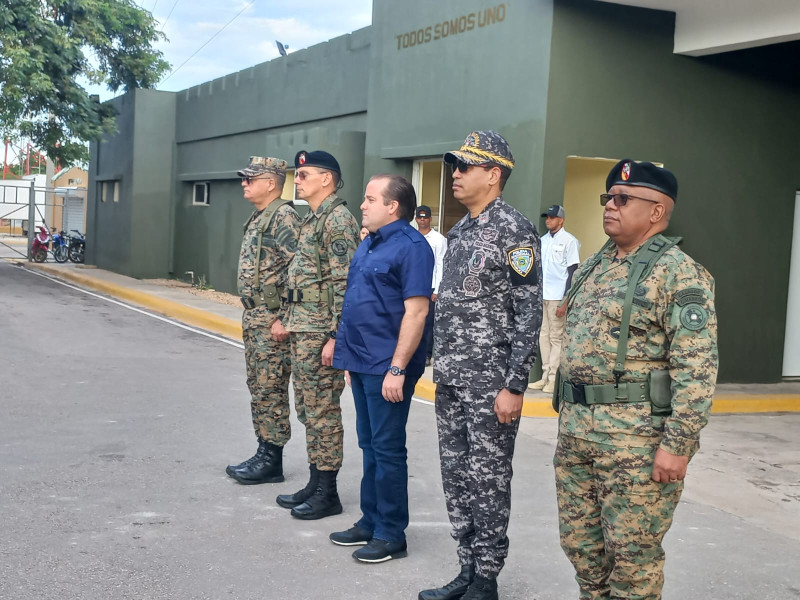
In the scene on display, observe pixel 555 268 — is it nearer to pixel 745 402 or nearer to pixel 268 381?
pixel 745 402

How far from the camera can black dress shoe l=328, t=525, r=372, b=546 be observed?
15.5ft

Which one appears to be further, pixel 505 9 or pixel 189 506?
pixel 505 9

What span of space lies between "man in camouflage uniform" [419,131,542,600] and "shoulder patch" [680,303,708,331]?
2.68 ft

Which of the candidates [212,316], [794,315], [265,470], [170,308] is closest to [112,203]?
[170,308]

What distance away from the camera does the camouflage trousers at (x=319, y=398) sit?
16.8ft

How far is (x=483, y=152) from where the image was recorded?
3928mm

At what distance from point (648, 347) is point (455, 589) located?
1.48m

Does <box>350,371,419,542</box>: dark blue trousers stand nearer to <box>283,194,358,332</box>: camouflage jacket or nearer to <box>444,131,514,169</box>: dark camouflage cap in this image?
<box>283,194,358,332</box>: camouflage jacket

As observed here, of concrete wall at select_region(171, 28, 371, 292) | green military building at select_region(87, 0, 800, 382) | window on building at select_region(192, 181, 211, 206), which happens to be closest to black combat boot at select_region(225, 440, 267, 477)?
green military building at select_region(87, 0, 800, 382)

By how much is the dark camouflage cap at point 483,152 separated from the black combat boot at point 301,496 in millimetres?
2160

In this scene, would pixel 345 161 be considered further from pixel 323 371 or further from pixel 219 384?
pixel 323 371

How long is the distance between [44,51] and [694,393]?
2057 cm

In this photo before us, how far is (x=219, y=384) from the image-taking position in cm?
927

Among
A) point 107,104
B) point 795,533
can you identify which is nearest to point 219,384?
point 795,533
